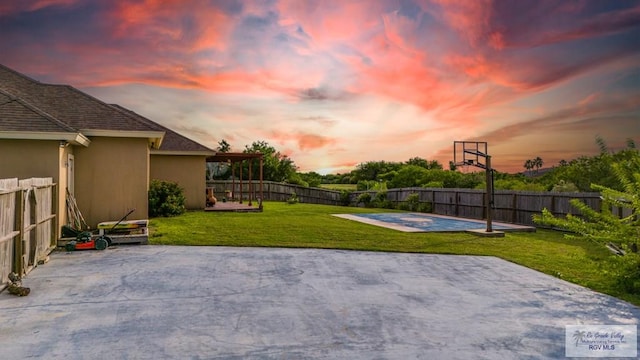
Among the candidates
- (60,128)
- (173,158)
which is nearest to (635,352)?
(60,128)

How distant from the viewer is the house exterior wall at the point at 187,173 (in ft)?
59.4

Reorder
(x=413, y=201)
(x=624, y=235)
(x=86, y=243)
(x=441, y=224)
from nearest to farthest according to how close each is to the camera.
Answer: (x=624, y=235)
(x=86, y=243)
(x=441, y=224)
(x=413, y=201)

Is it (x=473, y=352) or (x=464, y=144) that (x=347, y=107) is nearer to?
(x=464, y=144)

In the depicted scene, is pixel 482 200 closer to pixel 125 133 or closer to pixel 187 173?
pixel 187 173

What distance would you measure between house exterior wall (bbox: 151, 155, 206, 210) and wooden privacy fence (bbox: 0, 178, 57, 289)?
984 centimetres

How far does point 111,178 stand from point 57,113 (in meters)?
2.39

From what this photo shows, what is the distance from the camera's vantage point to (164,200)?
51.9 ft

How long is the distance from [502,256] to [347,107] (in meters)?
14.3

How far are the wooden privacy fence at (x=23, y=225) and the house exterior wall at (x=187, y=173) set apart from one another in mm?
9836

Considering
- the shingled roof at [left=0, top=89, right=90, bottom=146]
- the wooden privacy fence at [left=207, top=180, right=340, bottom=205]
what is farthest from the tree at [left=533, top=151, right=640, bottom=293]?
the wooden privacy fence at [left=207, top=180, right=340, bottom=205]

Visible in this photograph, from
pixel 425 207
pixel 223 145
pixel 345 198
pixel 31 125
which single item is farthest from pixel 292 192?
pixel 223 145

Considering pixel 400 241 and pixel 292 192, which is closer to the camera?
pixel 400 241

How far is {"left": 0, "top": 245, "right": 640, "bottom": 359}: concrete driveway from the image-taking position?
3648mm

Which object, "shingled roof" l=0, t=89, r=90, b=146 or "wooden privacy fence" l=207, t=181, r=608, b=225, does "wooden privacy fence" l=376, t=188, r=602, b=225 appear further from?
"shingled roof" l=0, t=89, r=90, b=146
